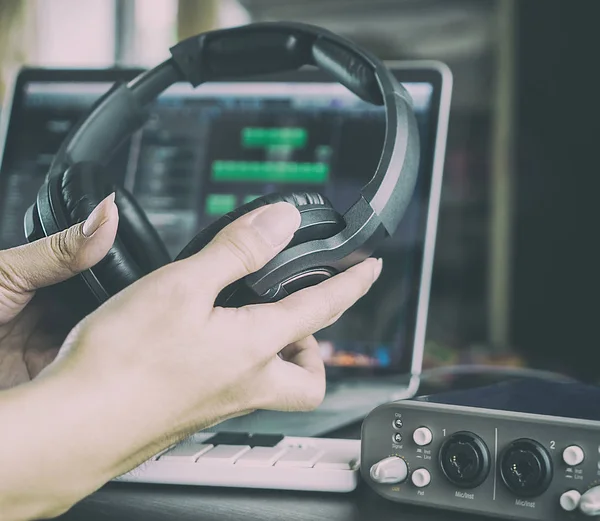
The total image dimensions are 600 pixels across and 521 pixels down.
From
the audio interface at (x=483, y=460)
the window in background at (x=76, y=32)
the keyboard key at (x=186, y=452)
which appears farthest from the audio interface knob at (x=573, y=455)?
the window in background at (x=76, y=32)

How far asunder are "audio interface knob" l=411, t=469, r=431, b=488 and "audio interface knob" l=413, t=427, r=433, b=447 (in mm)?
16

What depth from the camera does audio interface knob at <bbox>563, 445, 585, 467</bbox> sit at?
375 millimetres

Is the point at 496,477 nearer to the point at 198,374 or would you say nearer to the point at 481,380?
the point at 198,374

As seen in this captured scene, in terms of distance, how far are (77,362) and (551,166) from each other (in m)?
2.09

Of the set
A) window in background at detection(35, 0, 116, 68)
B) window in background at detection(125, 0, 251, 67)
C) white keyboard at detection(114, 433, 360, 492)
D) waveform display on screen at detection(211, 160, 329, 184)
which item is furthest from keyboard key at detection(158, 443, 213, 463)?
window in background at detection(125, 0, 251, 67)

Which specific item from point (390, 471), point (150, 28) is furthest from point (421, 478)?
point (150, 28)

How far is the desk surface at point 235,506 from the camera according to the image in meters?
0.41

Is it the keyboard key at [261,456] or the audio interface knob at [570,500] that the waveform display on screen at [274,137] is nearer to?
the keyboard key at [261,456]

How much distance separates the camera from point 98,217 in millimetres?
392

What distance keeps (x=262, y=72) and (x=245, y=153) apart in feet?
0.63

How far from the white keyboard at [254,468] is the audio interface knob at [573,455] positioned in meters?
0.13

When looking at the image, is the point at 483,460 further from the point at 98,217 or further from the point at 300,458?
the point at 98,217

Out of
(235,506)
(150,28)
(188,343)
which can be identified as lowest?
(235,506)

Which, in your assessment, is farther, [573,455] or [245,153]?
[245,153]
